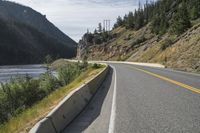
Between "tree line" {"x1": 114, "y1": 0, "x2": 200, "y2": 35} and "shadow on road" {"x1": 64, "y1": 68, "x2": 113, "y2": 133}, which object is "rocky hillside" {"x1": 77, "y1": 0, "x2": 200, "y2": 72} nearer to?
"tree line" {"x1": 114, "y1": 0, "x2": 200, "y2": 35}

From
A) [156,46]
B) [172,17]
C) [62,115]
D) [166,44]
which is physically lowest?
[62,115]

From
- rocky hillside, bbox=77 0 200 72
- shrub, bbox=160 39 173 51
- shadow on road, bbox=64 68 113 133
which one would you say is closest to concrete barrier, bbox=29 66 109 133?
shadow on road, bbox=64 68 113 133

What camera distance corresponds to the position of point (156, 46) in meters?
78.6

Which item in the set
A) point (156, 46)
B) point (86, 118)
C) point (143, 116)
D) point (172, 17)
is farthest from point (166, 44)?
point (143, 116)

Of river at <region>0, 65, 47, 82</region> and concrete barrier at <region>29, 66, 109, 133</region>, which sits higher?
concrete barrier at <region>29, 66, 109, 133</region>

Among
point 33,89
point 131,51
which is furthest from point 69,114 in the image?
point 131,51

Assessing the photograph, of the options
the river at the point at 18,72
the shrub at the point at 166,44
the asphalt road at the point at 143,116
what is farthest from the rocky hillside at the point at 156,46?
the river at the point at 18,72

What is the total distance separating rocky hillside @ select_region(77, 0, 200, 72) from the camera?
47.4 m

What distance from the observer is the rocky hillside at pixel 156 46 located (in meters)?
47.4

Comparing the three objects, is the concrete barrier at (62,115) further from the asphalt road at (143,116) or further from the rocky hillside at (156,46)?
the rocky hillside at (156,46)

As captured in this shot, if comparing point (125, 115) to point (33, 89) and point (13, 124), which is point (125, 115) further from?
point (33, 89)

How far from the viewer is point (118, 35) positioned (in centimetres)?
15825

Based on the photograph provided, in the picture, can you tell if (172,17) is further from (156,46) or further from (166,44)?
(166,44)

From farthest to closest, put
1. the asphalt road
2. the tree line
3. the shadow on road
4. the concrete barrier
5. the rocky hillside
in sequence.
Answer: the tree line, the rocky hillside, the shadow on road, the asphalt road, the concrete barrier
